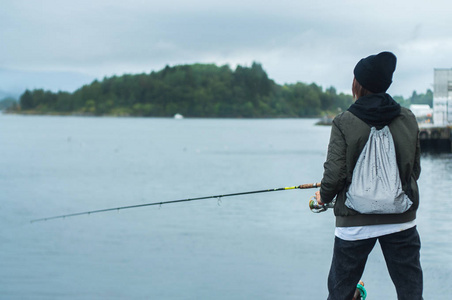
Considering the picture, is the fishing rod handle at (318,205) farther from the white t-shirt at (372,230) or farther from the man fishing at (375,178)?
the white t-shirt at (372,230)

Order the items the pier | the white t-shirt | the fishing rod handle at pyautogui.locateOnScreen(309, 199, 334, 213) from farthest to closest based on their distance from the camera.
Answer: the pier < the fishing rod handle at pyautogui.locateOnScreen(309, 199, 334, 213) < the white t-shirt

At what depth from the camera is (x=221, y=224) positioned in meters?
16.9

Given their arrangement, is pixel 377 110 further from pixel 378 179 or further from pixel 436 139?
pixel 436 139

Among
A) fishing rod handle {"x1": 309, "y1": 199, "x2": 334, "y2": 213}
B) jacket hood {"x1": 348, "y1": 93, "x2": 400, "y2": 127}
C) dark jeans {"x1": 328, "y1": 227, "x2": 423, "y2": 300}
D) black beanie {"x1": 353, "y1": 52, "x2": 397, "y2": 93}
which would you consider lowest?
dark jeans {"x1": 328, "y1": 227, "x2": 423, "y2": 300}

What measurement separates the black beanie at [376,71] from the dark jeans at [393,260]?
0.87 m

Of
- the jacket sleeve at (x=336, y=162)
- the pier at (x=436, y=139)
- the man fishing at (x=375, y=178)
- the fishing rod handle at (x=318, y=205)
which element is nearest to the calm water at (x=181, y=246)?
the fishing rod handle at (x=318, y=205)

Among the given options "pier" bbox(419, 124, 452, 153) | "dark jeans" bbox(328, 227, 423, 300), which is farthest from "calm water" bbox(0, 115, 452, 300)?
"pier" bbox(419, 124, 452, 153)

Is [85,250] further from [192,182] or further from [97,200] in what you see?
[192,182]

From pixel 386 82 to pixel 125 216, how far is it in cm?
1476

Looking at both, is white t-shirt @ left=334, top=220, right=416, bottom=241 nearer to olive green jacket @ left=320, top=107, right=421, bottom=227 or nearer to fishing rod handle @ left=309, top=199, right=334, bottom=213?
olive green jacket @ left=320, top=107, right=421, bottom=227

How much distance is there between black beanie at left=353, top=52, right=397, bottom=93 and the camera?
12.7 feet

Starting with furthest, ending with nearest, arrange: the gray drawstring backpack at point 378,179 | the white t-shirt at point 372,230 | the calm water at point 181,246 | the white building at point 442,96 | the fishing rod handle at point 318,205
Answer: the white building at point 442,96
the calm water at point 181,246
the fishing rod handle at point 318,205
the white t-shirt at point 372,230
the gray drawstring backpack at point 378,179

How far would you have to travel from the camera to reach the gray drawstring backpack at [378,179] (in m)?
3.72

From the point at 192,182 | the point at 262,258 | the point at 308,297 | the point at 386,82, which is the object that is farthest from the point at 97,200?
the point at 386,82
